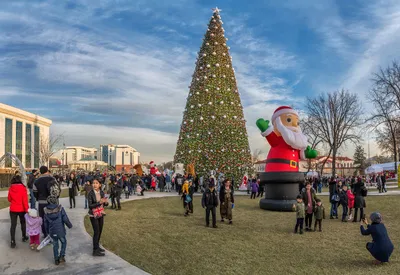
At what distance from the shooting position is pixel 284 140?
598 inches

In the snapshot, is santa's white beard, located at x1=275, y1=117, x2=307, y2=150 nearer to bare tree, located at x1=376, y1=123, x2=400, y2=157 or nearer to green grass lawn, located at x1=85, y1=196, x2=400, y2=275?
green grass lawn, located at x1=85, y1=196, x2=400, y2=275

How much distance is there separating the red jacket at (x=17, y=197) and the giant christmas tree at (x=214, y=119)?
1895cm

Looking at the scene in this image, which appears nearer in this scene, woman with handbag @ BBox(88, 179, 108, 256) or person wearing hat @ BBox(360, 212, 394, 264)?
person wearing hat @ BBox(360, 212, 394, 264)

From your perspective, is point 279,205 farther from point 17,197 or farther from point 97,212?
point 17,197

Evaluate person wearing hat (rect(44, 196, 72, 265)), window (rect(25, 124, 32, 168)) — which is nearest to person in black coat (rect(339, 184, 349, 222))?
person wearing hat (rect(44, 196, 72, 265))

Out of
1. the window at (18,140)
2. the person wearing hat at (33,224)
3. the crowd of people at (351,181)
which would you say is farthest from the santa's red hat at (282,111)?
the window at (18,140)

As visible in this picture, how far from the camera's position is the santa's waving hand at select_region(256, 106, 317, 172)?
15.1 metres

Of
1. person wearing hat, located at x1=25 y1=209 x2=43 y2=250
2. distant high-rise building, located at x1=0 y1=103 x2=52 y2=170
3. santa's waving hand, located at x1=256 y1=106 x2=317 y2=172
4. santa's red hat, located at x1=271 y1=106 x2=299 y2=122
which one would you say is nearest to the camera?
person wearing hat, located at x1=25 y1=209 x2=43 y2=250

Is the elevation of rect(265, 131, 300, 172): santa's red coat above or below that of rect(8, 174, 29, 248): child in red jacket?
above

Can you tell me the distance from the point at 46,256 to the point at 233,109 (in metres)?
21.6

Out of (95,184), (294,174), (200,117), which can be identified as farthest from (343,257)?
(200,117)

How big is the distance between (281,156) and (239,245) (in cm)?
738

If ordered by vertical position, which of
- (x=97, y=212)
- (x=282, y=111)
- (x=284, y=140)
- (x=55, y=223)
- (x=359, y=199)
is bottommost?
(x=359, y=199)

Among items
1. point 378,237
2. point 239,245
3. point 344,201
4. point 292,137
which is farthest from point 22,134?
point 378,237
